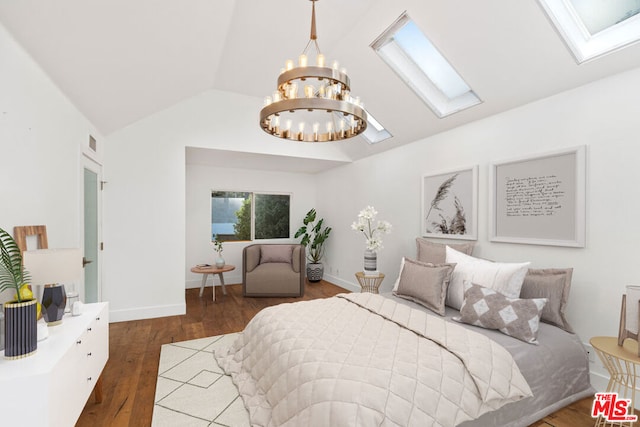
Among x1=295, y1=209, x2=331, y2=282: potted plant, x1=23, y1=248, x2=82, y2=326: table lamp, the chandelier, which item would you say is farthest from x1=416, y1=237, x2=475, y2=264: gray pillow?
x1=23, y1=248, x2=82, y2=326: table lamp

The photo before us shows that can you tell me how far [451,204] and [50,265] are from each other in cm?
349

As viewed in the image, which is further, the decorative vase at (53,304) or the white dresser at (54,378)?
the decorative vase at (53,304)

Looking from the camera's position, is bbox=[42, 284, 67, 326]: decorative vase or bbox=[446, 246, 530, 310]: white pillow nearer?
bbox=[42, 284, 67, 326]: decorative vase

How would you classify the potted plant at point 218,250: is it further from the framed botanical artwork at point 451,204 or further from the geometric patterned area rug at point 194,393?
the framed botanical artwork at point 451,204

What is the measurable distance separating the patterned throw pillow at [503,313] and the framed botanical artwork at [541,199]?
708 millimetres

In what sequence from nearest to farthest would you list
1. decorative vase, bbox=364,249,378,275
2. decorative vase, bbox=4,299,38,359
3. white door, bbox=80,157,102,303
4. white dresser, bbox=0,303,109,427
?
white dresser, bbox=0,303,109,427
decorative vase, bbox=4,299,38,359
white door, bbox=80,157,102,303
decorative vase, bbox=364,249,378,275

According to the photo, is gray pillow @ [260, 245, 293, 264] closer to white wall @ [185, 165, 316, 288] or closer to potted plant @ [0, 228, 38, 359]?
white wall @ [185, 165, 316, 288]

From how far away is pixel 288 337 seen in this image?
2086 millimetres

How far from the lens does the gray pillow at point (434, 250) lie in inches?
128

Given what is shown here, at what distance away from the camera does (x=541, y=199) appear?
2.71 metres

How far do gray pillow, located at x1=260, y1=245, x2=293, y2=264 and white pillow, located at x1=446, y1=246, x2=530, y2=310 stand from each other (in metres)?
3.04

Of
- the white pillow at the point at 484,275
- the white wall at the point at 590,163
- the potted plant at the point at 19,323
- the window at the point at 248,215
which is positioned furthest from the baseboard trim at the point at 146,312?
the white wall at the point at 590,163

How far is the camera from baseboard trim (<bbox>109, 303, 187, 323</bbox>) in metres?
3.87

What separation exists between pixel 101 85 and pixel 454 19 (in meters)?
2.94
